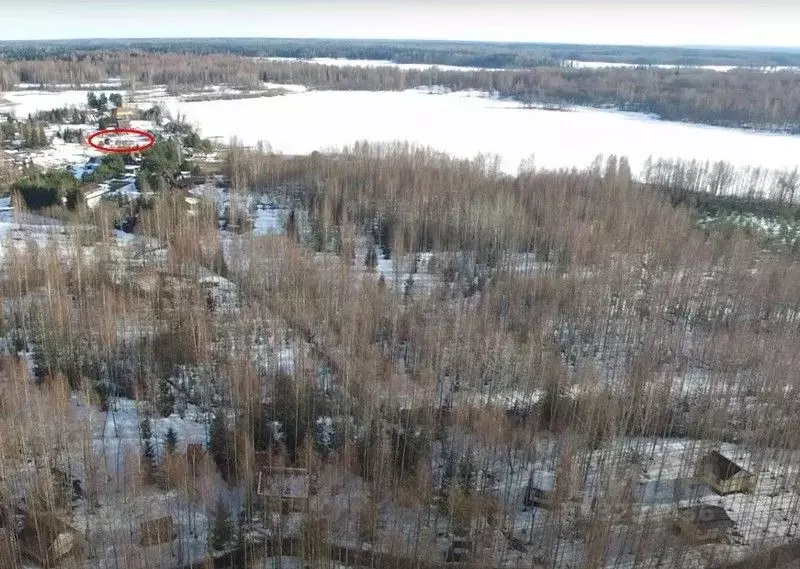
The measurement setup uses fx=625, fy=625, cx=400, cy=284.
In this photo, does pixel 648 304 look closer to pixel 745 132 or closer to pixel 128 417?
pixel 128 417

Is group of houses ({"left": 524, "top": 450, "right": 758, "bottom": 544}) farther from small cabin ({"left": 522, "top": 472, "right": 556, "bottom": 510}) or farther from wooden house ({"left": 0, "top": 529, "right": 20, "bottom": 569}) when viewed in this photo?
wooden house ({"left": 0, "top": 529, "right": 20, "bottom": 569})

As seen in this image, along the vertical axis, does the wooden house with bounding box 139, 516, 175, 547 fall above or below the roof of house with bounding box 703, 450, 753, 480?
below

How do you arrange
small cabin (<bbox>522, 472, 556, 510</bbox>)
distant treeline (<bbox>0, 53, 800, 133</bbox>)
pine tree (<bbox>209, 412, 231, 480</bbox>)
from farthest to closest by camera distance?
distant treeline (<bbox>0, 53, 800, 133</bbox>)
pine tree (<bbox>209, 412, 231, 480</bbox>)
small cabin (<bbox>522, 472, 556, 510</bbox>)

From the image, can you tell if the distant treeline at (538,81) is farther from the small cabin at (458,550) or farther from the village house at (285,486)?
the village house at (285,486)

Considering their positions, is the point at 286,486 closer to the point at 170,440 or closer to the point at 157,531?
the point at 157,531

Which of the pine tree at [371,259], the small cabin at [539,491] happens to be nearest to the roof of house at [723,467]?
the small cabin at [539,491]

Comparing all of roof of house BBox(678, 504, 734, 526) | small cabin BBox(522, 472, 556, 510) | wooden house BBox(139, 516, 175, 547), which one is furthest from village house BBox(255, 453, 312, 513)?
roof of house BBox(678, 504, 734, 526)

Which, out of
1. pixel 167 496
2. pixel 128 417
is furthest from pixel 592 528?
pixel 128 417
